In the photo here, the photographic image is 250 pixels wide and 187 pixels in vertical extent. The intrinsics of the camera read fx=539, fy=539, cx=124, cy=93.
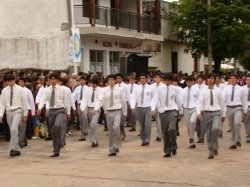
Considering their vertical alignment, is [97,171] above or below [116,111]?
below

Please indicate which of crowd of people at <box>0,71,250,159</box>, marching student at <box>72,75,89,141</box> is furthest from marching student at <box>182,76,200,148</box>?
marching student at <box>72,75,89,141</box>

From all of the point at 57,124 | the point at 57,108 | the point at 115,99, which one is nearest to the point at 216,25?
the point at 115,99

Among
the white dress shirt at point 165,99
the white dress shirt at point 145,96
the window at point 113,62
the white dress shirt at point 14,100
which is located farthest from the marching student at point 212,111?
the window at point 113,62

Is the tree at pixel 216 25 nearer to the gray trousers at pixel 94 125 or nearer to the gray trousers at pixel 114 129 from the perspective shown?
the gray trousers at pixel 94 125

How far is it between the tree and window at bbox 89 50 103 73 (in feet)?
25.4

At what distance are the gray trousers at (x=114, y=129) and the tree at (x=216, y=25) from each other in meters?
21.3

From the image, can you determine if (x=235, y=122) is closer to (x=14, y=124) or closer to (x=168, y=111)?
(x=168, y=111)

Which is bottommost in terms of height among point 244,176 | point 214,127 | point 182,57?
point 244,176

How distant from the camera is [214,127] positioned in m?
12.7

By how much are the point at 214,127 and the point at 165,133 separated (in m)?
1.18

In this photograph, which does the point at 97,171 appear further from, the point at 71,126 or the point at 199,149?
the point at 71,126

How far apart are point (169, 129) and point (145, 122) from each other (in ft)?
8.70

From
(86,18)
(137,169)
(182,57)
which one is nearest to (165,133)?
(137,169)

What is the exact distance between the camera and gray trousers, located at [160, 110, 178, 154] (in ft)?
42.3
